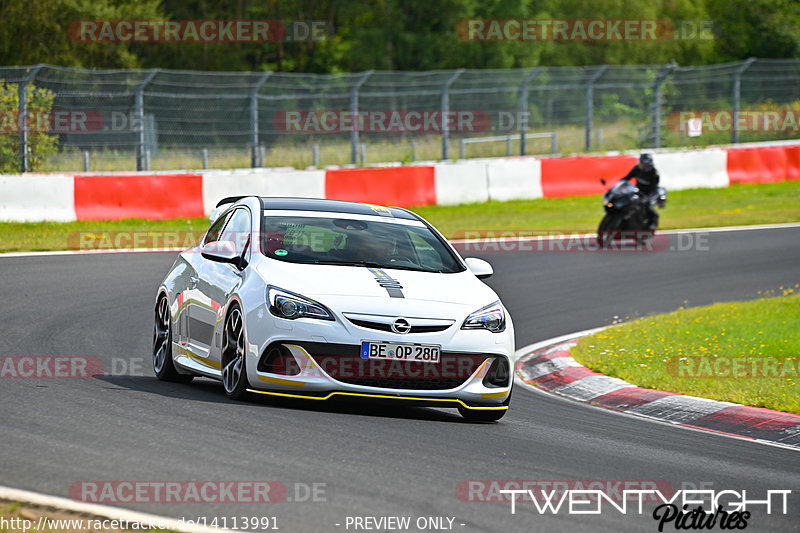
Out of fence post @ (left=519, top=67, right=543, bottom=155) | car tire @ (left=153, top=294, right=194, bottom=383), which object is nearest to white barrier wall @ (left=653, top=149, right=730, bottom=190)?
fence post @ (left=519, top=67, right=543, bottom=155)

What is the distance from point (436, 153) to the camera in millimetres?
28547

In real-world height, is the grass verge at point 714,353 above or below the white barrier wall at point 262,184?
below

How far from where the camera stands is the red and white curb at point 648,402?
27.9 ft

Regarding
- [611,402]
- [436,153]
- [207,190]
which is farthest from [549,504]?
[436,153]

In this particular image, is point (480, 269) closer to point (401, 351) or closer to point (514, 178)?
point (401, 351)

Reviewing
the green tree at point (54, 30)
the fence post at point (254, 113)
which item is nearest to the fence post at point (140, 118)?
the fence post at point (254, 113)

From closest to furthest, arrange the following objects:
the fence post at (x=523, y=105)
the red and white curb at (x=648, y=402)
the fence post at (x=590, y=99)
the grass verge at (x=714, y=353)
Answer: the red and white curb at (x=648, y=402)
the grass verge at (x=714, y=353)
the fence post at (x=523, y=105)
the fence post at (x=590, y=99)

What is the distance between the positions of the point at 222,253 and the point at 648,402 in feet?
11.4

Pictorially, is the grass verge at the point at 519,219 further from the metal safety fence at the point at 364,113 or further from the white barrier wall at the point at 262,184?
the metal safety fence at the point at 364,113

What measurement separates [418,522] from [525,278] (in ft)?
38.1

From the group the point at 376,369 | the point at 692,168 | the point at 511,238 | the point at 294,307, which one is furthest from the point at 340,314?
the point at 692,168

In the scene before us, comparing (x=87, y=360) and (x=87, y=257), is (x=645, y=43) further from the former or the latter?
(x=87, y=360)

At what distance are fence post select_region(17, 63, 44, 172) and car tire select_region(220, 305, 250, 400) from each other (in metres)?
14.6

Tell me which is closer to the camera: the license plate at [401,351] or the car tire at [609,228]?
the license plate at [401,351]
